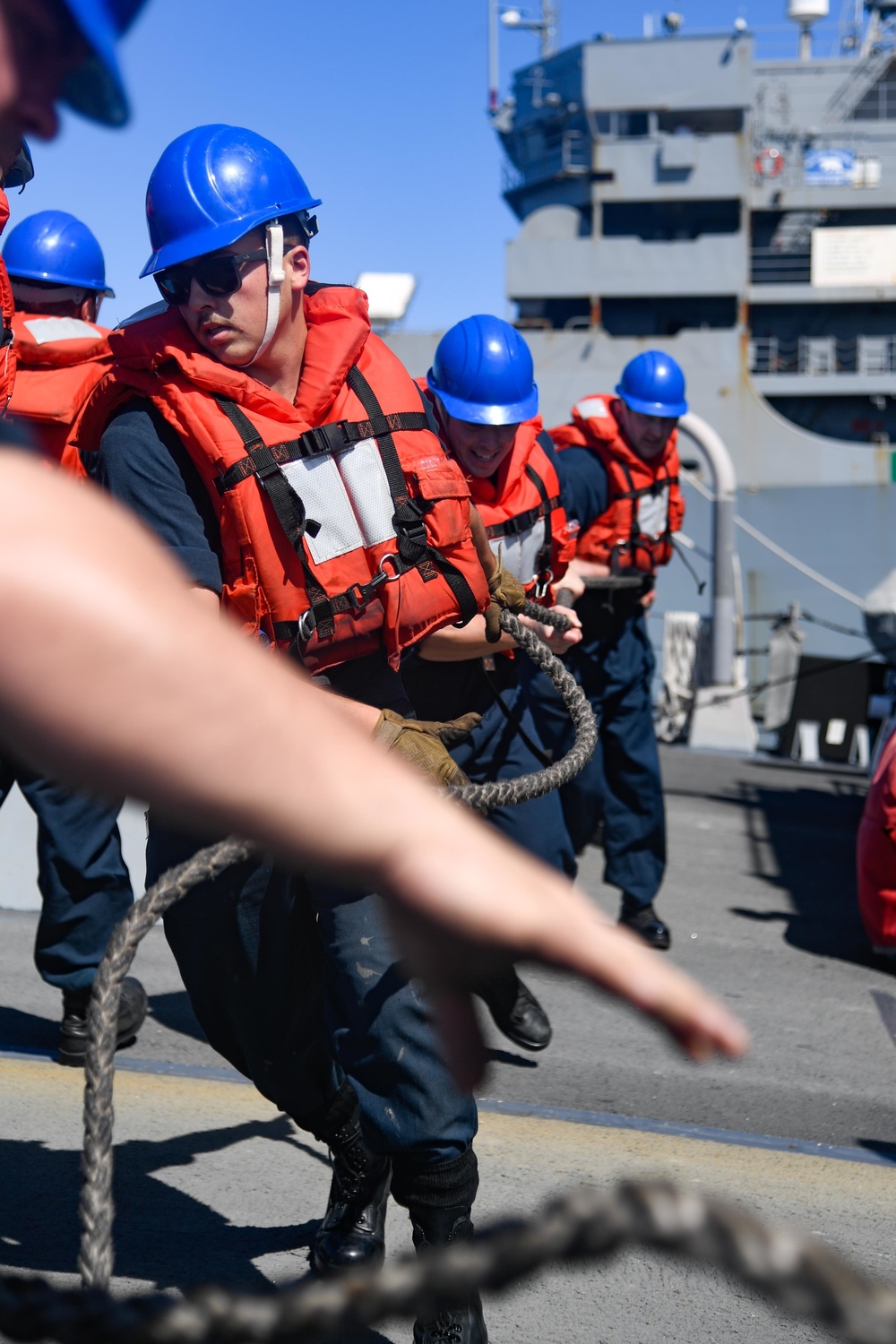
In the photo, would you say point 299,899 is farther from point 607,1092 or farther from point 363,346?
point 607,1092

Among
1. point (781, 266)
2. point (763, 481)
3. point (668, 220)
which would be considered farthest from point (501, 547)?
point (781, 266)

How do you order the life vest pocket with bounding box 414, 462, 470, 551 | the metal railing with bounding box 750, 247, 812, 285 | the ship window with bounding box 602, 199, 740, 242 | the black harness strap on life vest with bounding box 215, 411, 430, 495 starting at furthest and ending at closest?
the metal railing with bounding box 750, 247, 812, 285 → the ship window with bounding box 602, 199, 740, 242 → the life vest pocket with bounding box 414, 462, 470, 551 → the black harness strap on life vest with bounding box 215, 411, 430, 495

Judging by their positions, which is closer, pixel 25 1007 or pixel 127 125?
pixel 127 125

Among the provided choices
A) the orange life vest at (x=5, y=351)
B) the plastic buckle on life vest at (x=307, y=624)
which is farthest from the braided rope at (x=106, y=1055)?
the orange life vest at (x=5, y=351)

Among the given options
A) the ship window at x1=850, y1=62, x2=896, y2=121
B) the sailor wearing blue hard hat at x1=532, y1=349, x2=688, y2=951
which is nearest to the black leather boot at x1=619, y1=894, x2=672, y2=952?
the sailor wearing blue hard hat at x1=532, y1=349, x2=688, y2=951

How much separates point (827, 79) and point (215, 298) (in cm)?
2969

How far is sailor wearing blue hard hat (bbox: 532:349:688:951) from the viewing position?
564 centimetres

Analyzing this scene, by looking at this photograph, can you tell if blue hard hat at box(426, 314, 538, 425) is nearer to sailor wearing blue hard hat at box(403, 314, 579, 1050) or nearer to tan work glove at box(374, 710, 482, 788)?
sailor wearing blue hard hat at box(403, 314, 579, 1050)

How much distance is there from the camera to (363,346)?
2750 mm

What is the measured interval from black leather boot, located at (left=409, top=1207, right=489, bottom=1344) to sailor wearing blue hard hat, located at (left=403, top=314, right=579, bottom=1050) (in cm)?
147

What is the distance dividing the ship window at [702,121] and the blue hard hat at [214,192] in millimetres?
27007

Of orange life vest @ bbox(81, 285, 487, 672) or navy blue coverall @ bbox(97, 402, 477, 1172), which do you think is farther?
orange life vest @ bbox(81, 285, 487, 672)

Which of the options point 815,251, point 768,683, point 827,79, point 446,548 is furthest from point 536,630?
point 827,79

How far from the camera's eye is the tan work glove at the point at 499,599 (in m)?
3.10
